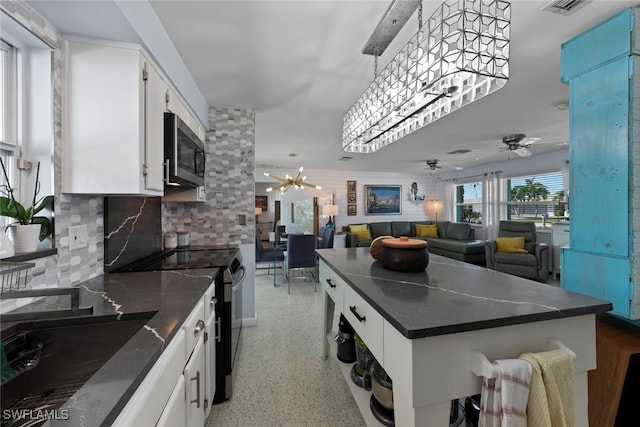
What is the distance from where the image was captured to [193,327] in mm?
1134

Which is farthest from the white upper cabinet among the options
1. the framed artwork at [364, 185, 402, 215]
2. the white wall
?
the framed artwork at [364, 185, 402, 215]

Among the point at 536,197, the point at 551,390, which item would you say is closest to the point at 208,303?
the point at 551,390

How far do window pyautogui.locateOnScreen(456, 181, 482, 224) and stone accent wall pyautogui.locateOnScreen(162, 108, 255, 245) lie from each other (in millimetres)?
6112

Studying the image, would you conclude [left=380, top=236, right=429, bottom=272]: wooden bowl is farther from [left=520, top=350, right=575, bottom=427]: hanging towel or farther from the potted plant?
the potted plant

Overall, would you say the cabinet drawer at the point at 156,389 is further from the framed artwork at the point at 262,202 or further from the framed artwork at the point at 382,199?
the framed artwork at the point at 262,202

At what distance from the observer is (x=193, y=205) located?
106 inches

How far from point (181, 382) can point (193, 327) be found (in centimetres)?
22

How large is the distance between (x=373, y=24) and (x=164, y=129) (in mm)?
1369

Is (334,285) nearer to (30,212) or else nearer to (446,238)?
(30,212)

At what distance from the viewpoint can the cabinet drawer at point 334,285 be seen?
1534 millimetres

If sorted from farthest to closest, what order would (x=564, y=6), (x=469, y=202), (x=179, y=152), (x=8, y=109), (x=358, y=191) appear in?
(x=358, y=191) < (x=469, y=202) < (x=179, y=152) < (x=564, y=6) < (x=8, y=109)

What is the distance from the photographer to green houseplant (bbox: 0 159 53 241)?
940 mm

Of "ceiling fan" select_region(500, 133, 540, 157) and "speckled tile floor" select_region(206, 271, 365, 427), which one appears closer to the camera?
"speckled tile floor" select_region(206, 271, 365, 427)

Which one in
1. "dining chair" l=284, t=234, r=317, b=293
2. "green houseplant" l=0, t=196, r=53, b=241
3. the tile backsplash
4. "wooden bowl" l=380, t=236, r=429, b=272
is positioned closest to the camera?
"green houseplant" l=0, t=196, r=53, b=241
